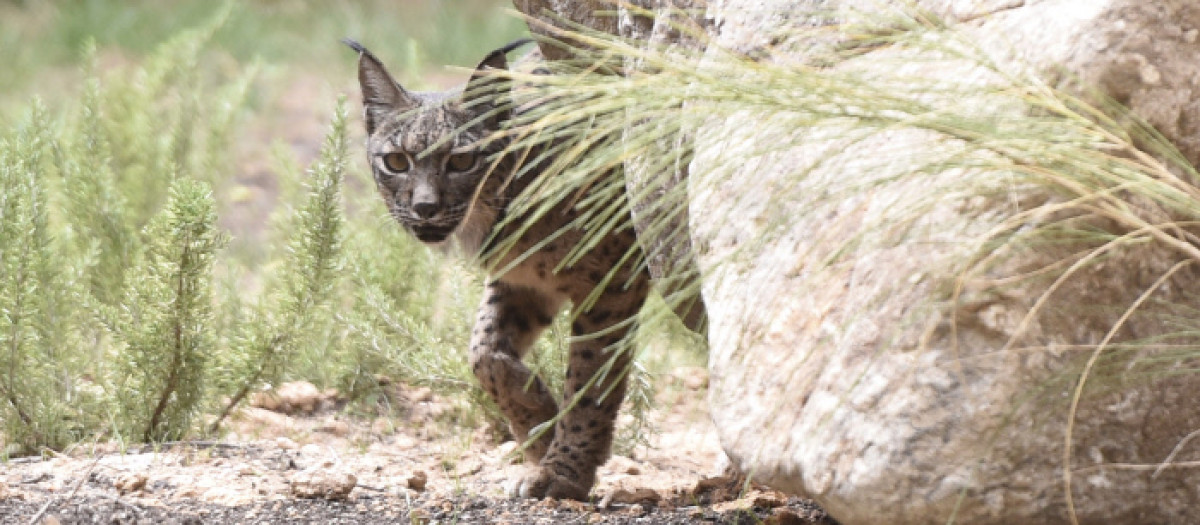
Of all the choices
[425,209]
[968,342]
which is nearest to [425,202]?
[425,209]

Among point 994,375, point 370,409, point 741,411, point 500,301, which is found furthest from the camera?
point 370,409

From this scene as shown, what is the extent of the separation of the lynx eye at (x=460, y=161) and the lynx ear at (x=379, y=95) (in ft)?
0.89

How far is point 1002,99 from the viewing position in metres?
2.01

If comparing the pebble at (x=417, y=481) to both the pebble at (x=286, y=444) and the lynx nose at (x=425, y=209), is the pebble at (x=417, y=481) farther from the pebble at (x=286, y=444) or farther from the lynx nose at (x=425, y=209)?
the lynx nose at (x=425, y=209)

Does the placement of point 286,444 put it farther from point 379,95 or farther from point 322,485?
point 379,95

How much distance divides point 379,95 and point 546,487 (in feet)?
3.96

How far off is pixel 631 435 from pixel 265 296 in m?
1.46

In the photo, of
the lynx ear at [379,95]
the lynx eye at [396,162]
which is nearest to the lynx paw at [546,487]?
the lynx eye at [396,162]

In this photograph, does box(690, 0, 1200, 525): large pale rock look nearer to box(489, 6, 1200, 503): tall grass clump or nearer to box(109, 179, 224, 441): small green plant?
box(489, 6, 1200, 503): tall grass clump

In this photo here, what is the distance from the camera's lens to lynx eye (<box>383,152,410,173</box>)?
382cm

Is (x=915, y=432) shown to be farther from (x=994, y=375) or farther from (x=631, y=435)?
(x=631, y=435)

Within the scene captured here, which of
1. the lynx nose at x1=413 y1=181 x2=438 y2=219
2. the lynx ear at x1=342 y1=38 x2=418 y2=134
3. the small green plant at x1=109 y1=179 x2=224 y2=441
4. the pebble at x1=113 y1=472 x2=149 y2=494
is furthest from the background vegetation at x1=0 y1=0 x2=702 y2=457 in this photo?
the pebble at x1=113 y1=472 x2=149 y2=494

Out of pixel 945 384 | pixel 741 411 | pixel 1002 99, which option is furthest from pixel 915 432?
pixel 1002 99

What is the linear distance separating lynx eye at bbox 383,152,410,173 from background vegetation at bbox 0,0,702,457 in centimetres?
22
